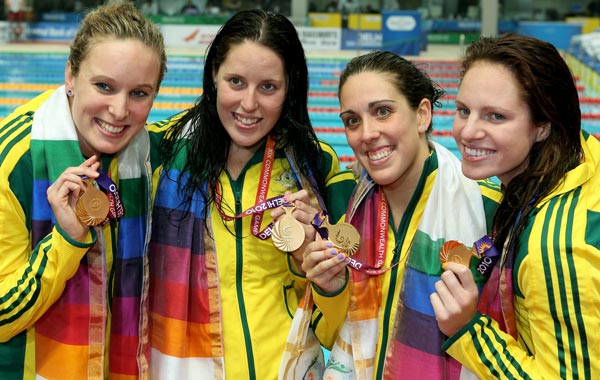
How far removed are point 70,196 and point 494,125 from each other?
1069 mm

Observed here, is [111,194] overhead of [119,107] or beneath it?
beneath

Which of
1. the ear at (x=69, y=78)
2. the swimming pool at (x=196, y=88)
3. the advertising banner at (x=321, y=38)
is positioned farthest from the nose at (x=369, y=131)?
the advertising banner at (x=321, y=38)

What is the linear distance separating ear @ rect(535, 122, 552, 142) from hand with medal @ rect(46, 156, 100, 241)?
3.60ft

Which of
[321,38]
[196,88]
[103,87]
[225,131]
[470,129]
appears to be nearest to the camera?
[470,129]

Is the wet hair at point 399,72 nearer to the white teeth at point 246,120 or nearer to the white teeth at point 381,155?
the white teeth at point 381,155

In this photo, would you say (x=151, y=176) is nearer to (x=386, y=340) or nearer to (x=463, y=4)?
(x=386, y=340)

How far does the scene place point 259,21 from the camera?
6.62 feet

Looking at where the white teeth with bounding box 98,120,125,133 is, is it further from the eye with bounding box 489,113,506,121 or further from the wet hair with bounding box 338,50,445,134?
the eye with bounding box 489,113,506,121

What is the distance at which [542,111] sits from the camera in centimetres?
160

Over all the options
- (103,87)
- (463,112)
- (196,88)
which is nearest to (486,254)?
(463,112)

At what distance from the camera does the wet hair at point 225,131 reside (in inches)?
79.6

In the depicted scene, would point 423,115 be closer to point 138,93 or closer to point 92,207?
point 138,93

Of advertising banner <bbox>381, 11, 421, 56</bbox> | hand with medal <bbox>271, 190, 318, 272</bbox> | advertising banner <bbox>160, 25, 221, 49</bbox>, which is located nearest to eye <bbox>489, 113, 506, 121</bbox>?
hand with medal <bbox>271, 190, 318, 272</bbox>

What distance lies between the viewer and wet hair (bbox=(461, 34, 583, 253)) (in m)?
1.60
